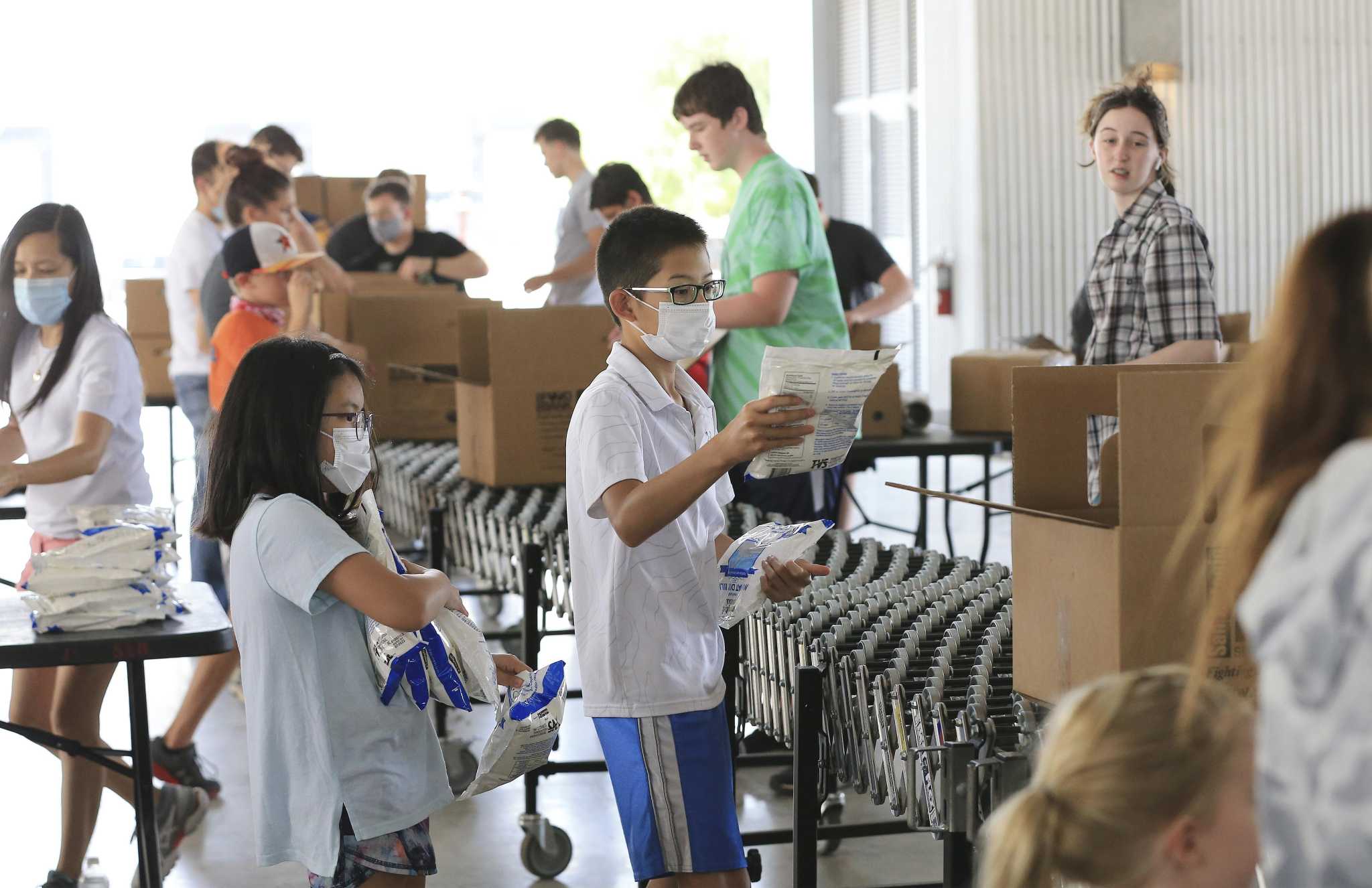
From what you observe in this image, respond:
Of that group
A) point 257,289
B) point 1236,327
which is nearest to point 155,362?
point 257,289

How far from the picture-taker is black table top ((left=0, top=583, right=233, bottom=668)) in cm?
225

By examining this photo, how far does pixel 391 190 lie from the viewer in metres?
6.19

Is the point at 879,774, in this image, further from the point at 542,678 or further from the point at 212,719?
the point at 212,719

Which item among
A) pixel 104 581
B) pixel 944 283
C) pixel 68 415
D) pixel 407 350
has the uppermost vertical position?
pixel 944 283

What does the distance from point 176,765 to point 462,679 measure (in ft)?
6.42

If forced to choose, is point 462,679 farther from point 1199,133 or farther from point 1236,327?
point 1199,133

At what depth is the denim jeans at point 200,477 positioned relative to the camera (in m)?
4.03

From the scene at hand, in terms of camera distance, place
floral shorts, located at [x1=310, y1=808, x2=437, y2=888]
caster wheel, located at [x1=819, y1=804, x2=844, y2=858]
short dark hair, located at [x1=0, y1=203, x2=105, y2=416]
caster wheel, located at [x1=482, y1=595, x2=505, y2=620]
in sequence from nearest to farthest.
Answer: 1. floral shorts, located at [x1=310, y1=808, x2=437, y2=888]
2. short dark hair, located at [x1=0, y1=203, x2=105, y2=416]
3. caster wheel, located at [x1=819, y1=804, x2=844, y2=858]
4. caster wheel, located at [x1=482, y1=595, x2=505, y2=620]

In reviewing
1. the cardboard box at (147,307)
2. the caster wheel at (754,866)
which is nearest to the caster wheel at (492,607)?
the cardboard box at (147,307)

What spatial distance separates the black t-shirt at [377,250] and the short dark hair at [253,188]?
5.16ft

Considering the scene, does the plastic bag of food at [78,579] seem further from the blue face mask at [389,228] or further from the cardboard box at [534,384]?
the blue face mask at [389,228]

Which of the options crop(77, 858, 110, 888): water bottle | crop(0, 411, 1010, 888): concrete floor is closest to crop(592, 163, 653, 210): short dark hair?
crop(0, 411, 1010, 888): concrete floor

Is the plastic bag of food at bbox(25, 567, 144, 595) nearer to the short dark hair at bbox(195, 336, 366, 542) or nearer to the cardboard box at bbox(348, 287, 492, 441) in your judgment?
Answer: the short dark hair at bbox(195, 336, 366, 542)

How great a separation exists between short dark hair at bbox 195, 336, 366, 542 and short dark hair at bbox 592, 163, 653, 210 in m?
2.49
